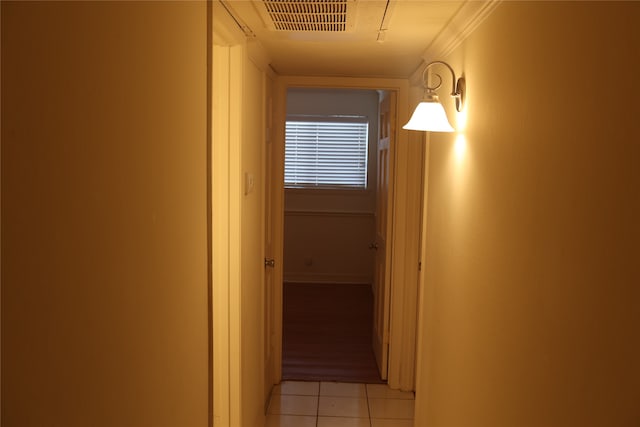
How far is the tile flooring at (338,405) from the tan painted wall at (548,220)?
4.37 feet

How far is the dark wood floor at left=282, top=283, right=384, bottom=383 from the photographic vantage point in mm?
4305

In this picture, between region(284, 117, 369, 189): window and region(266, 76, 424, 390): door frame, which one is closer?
region(266, 76, 424, 390): door frame

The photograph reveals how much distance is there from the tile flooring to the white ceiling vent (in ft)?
7.56

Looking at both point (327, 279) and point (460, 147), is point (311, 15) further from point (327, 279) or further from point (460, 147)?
point (327, 279)

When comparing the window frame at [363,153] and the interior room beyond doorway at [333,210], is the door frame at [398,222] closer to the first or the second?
the interior room beyond doorway at [333,210]

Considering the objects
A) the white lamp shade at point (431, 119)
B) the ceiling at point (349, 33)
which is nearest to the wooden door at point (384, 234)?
the ceiling at point (349, 33)

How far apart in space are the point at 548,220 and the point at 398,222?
261cm

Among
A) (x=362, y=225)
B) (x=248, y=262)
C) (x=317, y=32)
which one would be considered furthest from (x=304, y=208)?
(x=317, y=32)

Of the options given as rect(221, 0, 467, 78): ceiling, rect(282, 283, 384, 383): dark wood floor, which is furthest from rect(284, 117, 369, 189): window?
rect(221, 0, 467, 78): ceiling

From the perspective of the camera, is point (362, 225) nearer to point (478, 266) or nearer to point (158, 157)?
point (478, 266)

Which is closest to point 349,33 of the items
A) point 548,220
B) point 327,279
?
point 548,220

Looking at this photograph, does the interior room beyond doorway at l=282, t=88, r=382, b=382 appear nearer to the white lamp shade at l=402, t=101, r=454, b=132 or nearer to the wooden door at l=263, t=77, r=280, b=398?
the wooden door at l=263, t=77, r=280, b=398

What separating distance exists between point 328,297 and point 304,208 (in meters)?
1.15

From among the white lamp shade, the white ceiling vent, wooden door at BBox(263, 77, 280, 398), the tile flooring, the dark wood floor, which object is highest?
the white ceiling vent
